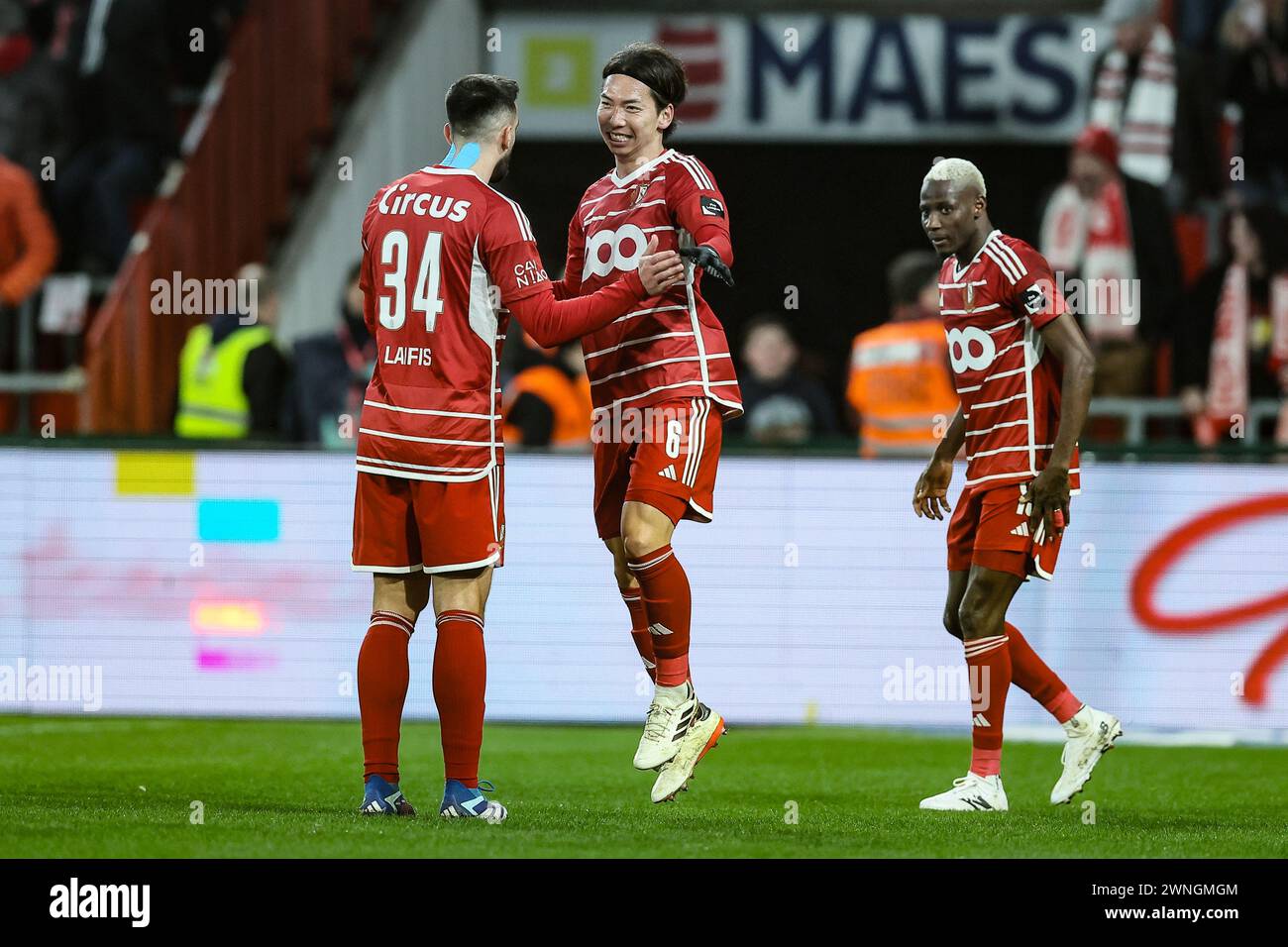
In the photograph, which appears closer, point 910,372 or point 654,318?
point 654,318

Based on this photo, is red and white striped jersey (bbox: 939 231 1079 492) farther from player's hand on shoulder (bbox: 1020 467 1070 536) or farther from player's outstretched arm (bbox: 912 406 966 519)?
player's outstretched arm (bbox: 912 406 966 519)

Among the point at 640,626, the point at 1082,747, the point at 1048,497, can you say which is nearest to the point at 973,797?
the point at 1082,747

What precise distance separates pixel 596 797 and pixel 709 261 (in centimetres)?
218

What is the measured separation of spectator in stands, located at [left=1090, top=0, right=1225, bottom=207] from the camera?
12.7 meters

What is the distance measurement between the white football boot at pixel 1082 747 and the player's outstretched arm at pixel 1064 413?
807 millimetres

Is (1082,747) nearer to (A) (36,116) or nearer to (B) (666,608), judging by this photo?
(B) (666,608)

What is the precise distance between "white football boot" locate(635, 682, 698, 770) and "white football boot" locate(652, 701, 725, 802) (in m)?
0.02

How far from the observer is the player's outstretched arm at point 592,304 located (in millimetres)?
6102

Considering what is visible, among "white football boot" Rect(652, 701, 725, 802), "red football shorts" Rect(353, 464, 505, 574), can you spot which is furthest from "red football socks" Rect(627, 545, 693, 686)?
"red football shorts" Rect(353, 464, 505, 574)

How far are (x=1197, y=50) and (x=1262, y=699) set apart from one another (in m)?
5.48

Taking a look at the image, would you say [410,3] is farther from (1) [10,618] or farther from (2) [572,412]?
(1) [10,618]

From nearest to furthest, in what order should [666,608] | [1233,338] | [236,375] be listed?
[666,608] → [236,375] → [1233,338]

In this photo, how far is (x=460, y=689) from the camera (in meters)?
6.17

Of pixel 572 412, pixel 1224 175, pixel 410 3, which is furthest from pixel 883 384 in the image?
pixel 410 3
